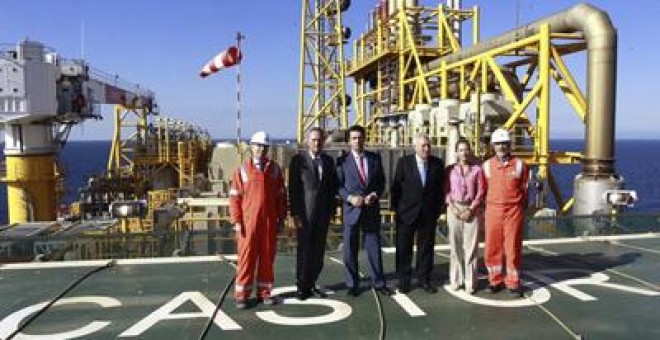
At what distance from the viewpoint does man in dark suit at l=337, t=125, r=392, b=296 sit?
6246 mm

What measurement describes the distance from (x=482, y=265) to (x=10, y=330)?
540cm

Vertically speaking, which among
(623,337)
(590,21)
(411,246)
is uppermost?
(590,21)

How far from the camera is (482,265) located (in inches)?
301

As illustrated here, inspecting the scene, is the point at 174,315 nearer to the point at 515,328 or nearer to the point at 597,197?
the point at 515,328

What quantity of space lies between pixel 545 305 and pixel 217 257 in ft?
14.1

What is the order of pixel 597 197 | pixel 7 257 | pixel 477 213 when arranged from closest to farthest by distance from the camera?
pixel 477 213
pixel 7 257
pixel 597 197

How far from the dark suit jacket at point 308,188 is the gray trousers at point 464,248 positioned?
4.63 ft

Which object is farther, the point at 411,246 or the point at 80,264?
the point at 80,264

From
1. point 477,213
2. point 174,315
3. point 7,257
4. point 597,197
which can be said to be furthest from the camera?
point 597,197

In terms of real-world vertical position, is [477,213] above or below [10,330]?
above

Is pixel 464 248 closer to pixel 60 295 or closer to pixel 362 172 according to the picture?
pixel 362 172

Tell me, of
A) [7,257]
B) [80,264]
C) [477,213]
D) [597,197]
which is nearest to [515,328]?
[477,213]

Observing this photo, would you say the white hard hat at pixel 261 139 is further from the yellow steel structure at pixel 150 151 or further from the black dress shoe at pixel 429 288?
the yellow steel structure at pixel 150 151

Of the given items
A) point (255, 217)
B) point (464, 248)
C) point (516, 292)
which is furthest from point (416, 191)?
point (255, 217)
